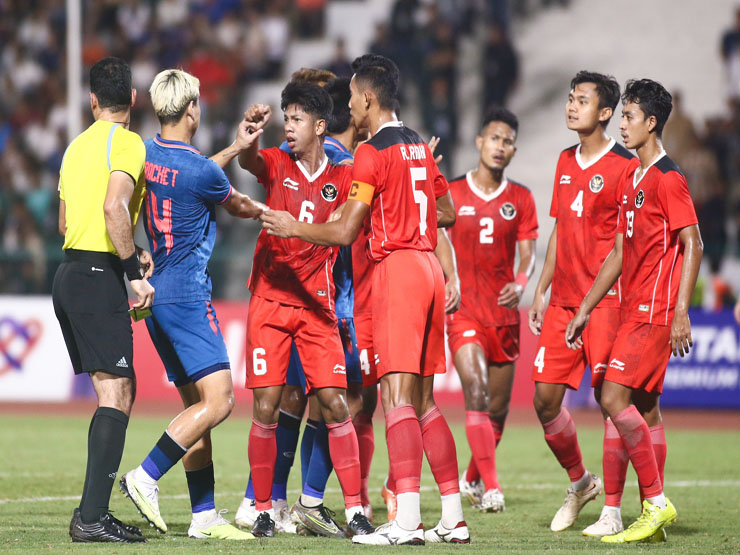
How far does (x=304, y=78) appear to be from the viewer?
8.12m

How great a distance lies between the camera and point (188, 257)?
6703 mm

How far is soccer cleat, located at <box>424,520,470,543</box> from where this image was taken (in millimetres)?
6398

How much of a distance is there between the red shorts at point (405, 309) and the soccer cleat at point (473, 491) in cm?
257

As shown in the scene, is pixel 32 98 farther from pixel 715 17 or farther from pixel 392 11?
pixel 715 17

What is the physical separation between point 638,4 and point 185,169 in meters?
18.7

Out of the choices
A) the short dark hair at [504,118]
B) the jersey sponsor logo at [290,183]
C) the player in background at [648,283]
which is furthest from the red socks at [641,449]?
the short dark hair at [504,118]

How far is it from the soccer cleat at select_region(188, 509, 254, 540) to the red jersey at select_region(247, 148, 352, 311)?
1465 millimetres

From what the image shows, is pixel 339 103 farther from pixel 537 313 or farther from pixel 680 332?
pixel 680 332

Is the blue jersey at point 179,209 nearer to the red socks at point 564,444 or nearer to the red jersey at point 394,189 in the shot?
the red jersey at point 394,189

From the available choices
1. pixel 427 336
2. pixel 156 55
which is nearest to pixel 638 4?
pixel 156 55

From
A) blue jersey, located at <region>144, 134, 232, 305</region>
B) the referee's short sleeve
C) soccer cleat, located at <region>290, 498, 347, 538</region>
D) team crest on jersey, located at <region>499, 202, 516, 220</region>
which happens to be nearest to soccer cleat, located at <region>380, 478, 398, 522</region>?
soccer cleat, located at <region>290, 498, 347, 538</region>

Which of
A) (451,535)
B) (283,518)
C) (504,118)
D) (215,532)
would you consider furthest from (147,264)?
(504,118)

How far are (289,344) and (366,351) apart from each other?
3.52 feet

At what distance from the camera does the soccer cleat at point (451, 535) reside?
6398 mm
